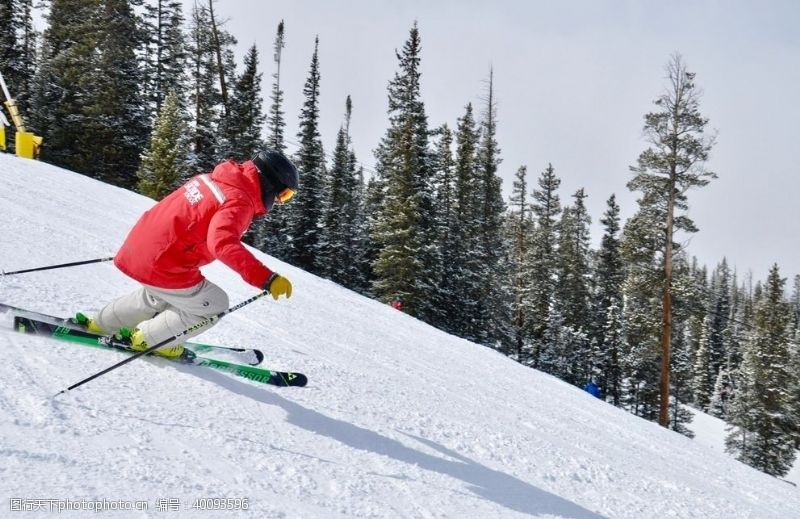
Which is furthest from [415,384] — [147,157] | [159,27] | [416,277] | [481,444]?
[159,27]

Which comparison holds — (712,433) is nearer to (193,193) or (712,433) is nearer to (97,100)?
(97,100)

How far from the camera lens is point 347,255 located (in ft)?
128

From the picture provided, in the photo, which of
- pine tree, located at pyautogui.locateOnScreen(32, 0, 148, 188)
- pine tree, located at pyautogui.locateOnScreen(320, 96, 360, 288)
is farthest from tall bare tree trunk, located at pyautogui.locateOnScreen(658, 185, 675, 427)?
pine tree, located at pyautogui.locateOnScreen(32, 0, 148, 188)

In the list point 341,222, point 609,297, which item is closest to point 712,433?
point 609,297

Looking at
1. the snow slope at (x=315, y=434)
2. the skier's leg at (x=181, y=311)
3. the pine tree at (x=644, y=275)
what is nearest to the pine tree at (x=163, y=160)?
the snow slope at (x=315, y=434)

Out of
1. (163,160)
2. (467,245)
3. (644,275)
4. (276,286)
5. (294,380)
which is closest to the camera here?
(276,286)

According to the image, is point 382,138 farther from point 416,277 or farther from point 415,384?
point 415,384

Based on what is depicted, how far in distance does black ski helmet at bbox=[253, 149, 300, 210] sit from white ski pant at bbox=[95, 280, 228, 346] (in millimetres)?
781

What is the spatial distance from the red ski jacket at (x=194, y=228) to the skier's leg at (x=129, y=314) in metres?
0.35

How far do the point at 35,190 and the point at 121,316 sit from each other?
7582 millimetres

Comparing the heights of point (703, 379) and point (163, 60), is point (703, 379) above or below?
below

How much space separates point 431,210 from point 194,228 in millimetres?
27549

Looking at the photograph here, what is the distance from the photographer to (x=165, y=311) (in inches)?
152

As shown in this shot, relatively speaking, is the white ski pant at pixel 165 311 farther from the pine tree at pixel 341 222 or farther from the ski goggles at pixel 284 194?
the pine tree at pixel 341 222
